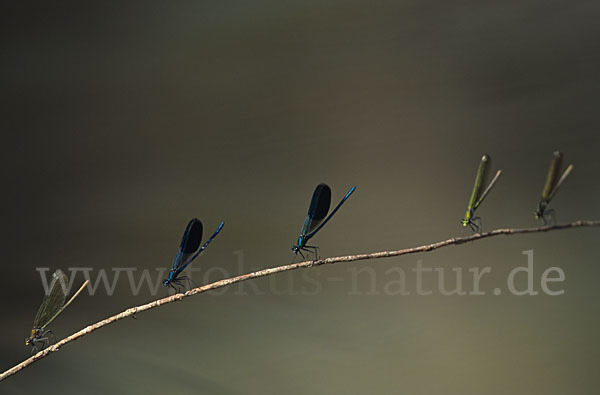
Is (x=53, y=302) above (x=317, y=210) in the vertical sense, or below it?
→ below

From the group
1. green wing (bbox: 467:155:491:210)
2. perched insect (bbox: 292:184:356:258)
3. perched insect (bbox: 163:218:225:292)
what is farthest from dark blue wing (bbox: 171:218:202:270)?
green wing (bbox: 467:155:491:210)

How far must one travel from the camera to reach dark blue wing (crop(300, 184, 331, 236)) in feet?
3.59

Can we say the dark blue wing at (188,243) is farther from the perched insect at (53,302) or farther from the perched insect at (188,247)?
the perched insect at (53,302)

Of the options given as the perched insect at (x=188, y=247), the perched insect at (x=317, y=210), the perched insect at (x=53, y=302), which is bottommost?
the perched insect at (x=53, y=302)

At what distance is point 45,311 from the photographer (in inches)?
45.1

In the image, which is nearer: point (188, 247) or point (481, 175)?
point (481, 175)

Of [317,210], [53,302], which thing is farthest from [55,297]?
[317,210]

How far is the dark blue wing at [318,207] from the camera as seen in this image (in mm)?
1096

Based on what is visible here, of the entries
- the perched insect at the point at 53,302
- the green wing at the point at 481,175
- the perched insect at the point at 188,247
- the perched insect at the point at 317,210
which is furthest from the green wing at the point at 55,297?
the green wing at the point at 481,175

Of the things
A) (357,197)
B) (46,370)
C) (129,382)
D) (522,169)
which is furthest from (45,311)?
(522,169)

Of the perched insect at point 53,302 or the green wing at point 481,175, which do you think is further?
the perched insect at point 53,302

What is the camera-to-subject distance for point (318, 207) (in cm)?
110

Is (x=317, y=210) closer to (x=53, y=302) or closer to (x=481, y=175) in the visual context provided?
(x=481, y=175)

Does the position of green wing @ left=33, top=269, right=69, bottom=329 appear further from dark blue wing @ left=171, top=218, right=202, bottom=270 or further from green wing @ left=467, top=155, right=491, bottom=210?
green wing @ left=467, top=155, right=491, bottom=210
